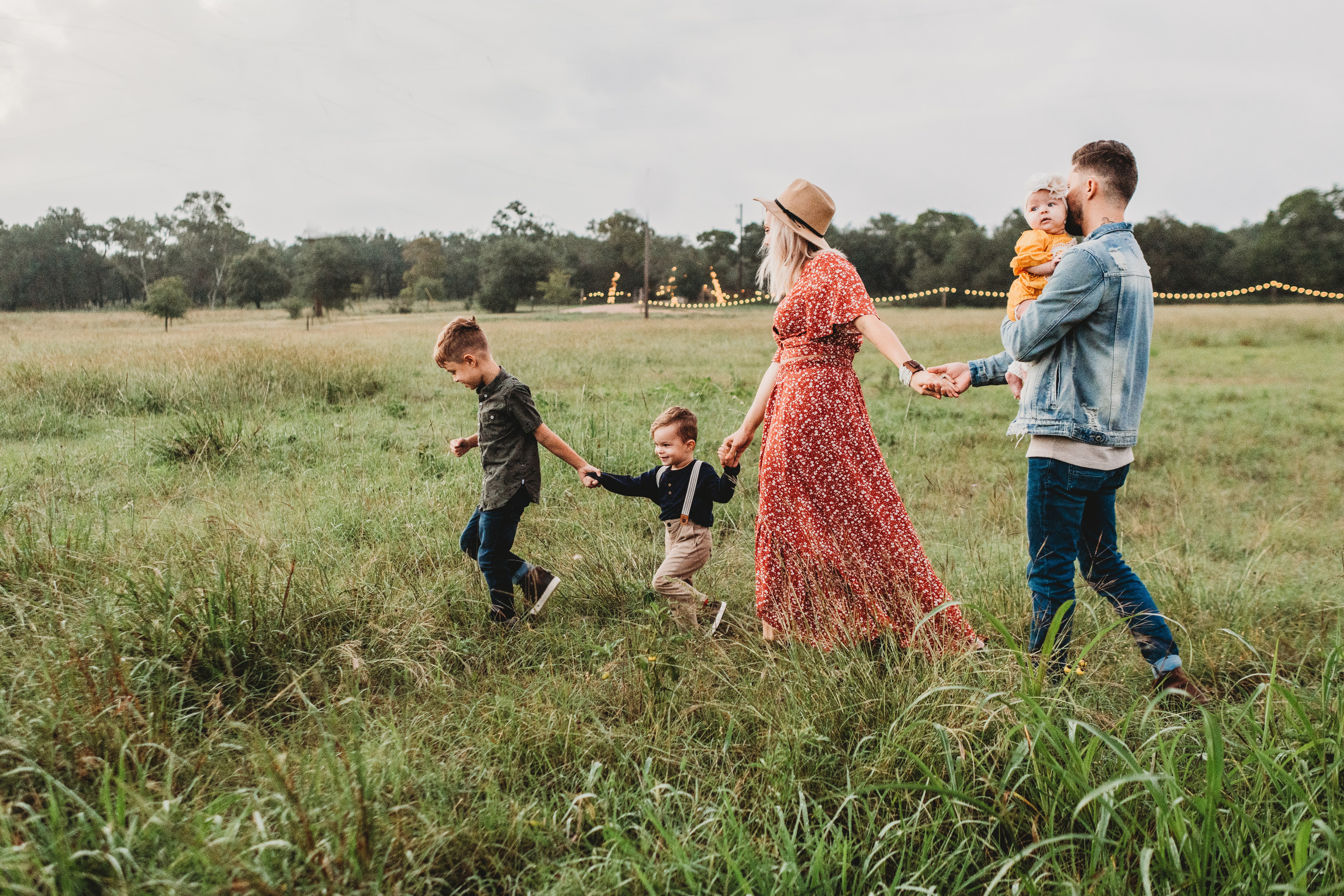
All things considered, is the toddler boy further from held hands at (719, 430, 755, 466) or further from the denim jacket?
the denim jacket

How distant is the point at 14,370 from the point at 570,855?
12.0m

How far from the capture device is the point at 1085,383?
9.14 feet

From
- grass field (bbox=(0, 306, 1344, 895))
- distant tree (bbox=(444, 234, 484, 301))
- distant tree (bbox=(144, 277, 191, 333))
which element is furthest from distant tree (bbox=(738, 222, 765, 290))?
grass field (bbox=(0, 306, 1344, 895))

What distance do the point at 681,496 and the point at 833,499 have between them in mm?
747

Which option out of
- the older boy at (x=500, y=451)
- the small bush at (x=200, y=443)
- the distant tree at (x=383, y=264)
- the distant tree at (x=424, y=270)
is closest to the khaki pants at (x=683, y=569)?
the older boy at (x=500, y=451)

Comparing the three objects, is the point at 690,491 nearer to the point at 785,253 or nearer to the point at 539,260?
the point at 785,253

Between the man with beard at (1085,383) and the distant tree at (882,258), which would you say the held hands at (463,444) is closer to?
the man with beard at (1085,383)

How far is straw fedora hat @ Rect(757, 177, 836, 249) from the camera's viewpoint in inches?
131

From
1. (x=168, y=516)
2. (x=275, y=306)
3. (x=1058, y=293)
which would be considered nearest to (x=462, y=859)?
(x=1058, y=293)

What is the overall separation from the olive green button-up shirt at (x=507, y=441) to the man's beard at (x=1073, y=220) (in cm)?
246

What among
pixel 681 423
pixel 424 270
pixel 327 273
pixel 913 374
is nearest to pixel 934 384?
pixel 913 374

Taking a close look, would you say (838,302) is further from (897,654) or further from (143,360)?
(143,360)

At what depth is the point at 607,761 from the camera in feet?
7.86

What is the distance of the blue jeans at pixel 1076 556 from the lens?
2844 millimetres
